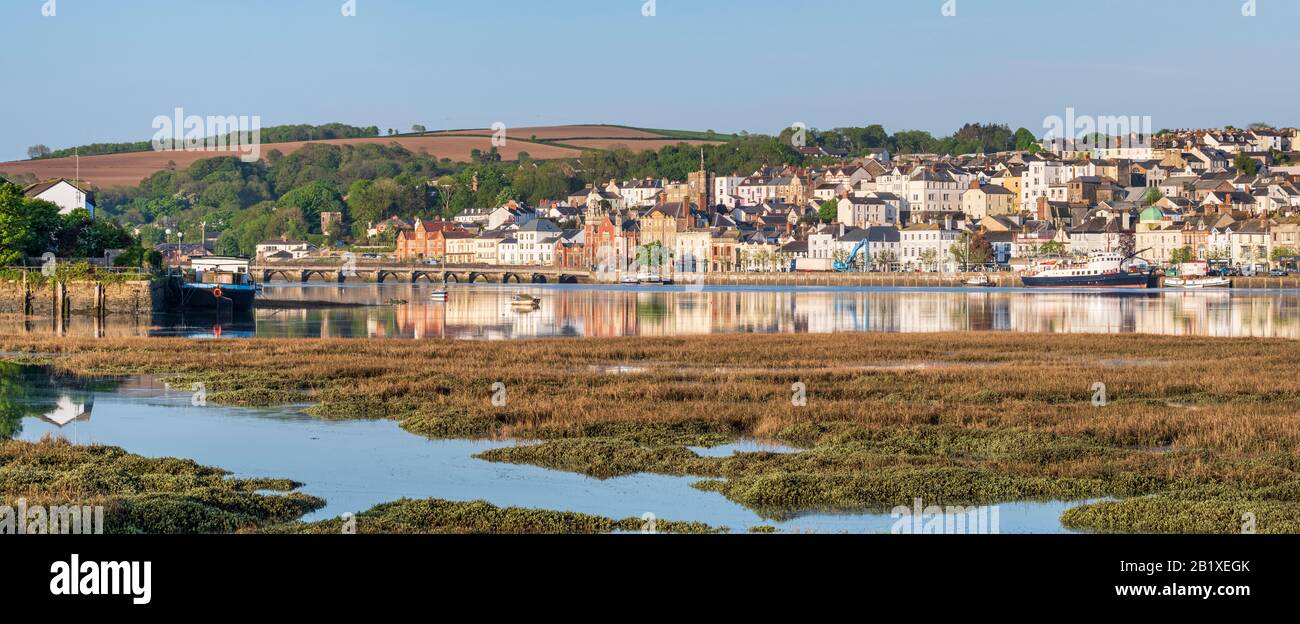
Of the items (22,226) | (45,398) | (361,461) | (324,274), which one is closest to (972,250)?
(324,274)

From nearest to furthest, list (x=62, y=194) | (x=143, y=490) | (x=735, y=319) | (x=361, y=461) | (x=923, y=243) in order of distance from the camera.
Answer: (x=143, y=490)
(x=361, y=461)
(x=735, y=319)
(x=62, y=194)
(x=923, y=243)

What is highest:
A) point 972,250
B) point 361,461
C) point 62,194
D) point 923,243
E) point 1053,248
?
point 62,194

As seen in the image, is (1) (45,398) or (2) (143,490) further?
(1) (45,398)

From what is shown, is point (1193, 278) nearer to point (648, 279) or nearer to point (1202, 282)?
point (1202, 282)

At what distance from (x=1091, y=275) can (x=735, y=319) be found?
84.9 metres

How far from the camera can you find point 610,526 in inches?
711

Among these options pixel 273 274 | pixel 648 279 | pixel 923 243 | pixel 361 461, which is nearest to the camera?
Result: pixel 361 461

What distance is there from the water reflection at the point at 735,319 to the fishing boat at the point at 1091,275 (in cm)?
3970

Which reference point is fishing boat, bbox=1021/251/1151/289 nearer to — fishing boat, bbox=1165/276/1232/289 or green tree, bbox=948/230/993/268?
fishing boat, bbox=1165/276/1232/289

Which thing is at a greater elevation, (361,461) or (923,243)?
(923,243)

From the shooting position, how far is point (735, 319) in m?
75.0

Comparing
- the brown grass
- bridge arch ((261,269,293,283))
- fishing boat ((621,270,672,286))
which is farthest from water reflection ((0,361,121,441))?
bridge arch ((261,269,293,283))

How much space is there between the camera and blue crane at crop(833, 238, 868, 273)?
184 metres

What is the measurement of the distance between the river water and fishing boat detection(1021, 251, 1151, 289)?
12602 cm
